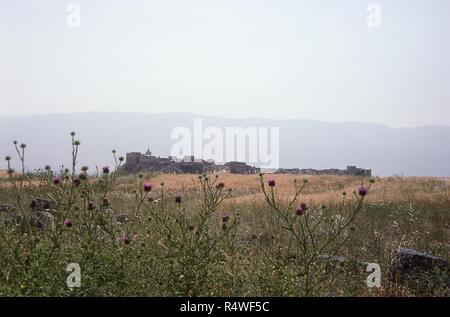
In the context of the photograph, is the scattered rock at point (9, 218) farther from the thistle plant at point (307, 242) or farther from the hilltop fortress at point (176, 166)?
the hilltop fortress at point (176, 166)

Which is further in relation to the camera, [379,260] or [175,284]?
[379,260]

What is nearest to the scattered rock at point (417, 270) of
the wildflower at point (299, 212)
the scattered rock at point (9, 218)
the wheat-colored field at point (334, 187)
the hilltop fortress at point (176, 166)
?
the wildflower at point (299, 212)

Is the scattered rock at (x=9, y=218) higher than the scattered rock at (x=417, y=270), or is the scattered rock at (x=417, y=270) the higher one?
the scattered rock at (x=9, y=218)

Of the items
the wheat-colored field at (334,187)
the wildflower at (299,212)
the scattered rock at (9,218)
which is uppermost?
the wildflower at (299,212)

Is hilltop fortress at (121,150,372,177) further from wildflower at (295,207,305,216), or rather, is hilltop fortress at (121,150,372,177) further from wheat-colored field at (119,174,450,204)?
wildflower at (295,207,305,216)

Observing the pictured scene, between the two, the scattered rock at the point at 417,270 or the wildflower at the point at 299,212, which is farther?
the scattered rock at the point at 417,270

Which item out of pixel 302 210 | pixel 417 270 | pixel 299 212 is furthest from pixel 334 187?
pixel 299 212

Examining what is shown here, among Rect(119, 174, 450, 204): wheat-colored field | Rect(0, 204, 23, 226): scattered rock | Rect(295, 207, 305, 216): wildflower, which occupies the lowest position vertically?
Rect(119, 174, 450, 204): wheat-colored field

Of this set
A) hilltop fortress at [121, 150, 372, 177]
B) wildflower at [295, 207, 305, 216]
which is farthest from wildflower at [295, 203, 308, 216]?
hilltop fortress at [121, 150, 372, 177]

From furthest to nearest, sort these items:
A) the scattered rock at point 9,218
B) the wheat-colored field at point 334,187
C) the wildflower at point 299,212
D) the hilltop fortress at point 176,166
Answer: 1. the hilltop fortress at point 176,166
2. the wheat-colored field at point 334,187
3. the scattered rock at point 9,218
4. the wildflower at point 299,212

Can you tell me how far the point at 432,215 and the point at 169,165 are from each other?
1270 inches

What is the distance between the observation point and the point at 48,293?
3.86 m

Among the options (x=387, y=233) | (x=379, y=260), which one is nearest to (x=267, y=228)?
(x=387, y=233)
